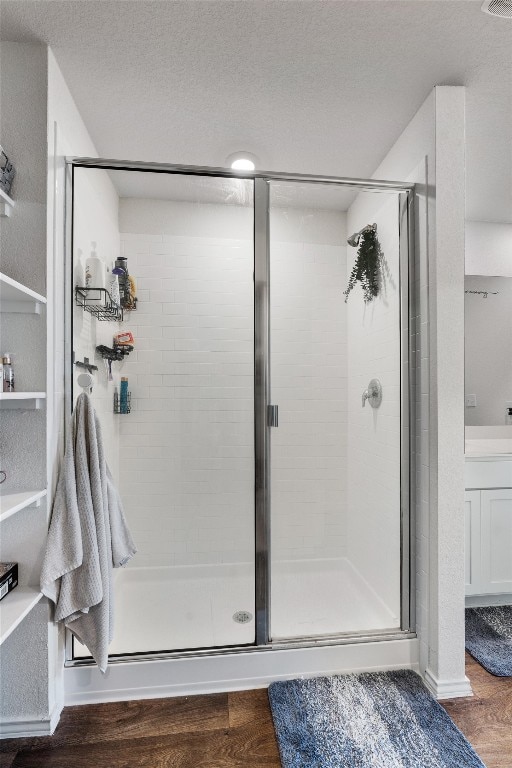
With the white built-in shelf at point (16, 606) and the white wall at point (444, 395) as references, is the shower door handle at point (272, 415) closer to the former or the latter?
the white wall at point (444, 395)

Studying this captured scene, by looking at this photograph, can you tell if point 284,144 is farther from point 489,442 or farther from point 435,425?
point 489,442

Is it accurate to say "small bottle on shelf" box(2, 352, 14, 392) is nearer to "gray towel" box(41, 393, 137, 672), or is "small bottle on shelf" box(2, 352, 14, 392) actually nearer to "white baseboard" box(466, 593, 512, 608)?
"gray towel" box(41, 393, 137, 672)

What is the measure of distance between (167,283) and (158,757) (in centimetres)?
183

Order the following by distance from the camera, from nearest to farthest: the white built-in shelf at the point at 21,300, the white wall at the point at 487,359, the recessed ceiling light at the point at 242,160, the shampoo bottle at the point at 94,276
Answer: the white built-in shelf at the point at 21,300
the shampoo bottle at the point at 94,276
the recessed ceiling light at the point at 242,160
the white wall at the point at 487,359

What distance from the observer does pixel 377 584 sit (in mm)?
2041

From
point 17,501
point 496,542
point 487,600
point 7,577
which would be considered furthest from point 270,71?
point 487,600

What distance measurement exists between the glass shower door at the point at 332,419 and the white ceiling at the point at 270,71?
0.39 metres

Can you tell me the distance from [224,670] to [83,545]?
0.81 metres

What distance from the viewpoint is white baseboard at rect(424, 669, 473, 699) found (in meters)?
1.75

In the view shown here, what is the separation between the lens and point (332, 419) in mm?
2021

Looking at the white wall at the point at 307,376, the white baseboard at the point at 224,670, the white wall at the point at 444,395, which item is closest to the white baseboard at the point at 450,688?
the white wall at the point at 444,395

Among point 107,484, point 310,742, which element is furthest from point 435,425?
point 107,484

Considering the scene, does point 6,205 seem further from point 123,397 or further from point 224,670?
point 224,670

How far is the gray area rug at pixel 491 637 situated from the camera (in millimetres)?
1962
